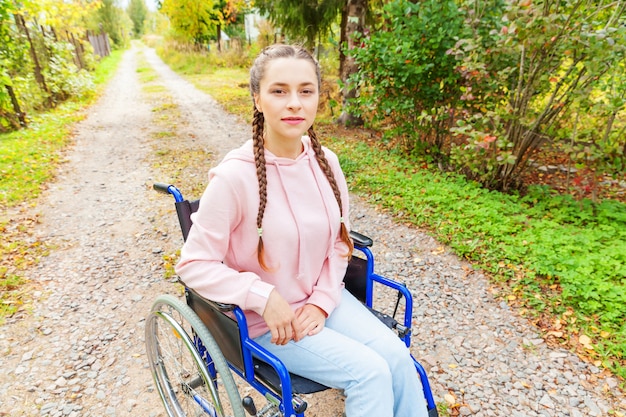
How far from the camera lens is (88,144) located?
263 inches

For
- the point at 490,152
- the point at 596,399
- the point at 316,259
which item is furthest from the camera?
the point at 490,152

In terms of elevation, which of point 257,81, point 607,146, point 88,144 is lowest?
point 88,144

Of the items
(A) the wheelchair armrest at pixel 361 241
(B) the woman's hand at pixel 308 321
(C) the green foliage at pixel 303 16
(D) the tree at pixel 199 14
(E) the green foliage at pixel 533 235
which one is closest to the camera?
(B) the woman's hand at pixel 308 321

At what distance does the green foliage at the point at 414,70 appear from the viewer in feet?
14.6

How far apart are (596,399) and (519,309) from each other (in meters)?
0.74

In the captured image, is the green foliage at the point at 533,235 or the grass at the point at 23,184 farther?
the grass at the point at 23,184

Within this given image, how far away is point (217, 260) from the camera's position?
1.41 metres

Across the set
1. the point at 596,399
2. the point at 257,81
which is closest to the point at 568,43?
the point at 596,399

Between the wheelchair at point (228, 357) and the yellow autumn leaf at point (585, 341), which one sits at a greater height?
the wheelchair at point (228, 357)

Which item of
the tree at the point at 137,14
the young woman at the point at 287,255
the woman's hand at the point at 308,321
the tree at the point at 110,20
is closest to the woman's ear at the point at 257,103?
the young woman at the point at 287,255

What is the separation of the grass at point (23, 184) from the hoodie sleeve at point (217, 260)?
7.73 ft

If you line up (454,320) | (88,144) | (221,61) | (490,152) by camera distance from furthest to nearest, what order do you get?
1. (221,61)
2. (88,144)
3. (490,152)
4. (454,320)

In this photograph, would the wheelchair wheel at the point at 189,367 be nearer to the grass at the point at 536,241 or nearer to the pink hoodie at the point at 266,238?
the pink hoodie at the point at 266,238

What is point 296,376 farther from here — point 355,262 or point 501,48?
point 501,48
